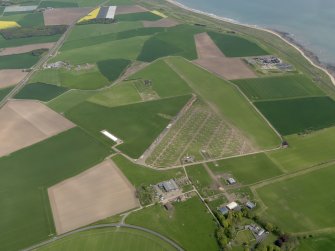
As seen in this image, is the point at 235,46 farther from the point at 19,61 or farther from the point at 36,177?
the point at 36,177

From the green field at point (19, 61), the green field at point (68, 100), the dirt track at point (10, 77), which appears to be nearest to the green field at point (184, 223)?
the green field at point (68, 100)

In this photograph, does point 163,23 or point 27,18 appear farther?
point 27,18

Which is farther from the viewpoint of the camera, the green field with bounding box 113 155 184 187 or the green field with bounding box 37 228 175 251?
the green field with bounding box 113 155 184 187

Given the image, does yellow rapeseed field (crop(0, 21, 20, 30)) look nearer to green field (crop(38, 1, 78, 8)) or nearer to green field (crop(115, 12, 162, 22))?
green field (crop(38, 1, 78, 8))

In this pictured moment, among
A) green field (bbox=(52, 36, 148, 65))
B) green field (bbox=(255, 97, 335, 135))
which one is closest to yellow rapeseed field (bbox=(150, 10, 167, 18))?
green field (bbox=(52, 36, 148, 65))

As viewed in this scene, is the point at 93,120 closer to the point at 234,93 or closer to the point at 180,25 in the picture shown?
the point at 234,93

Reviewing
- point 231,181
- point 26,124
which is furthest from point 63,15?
point 231,181
